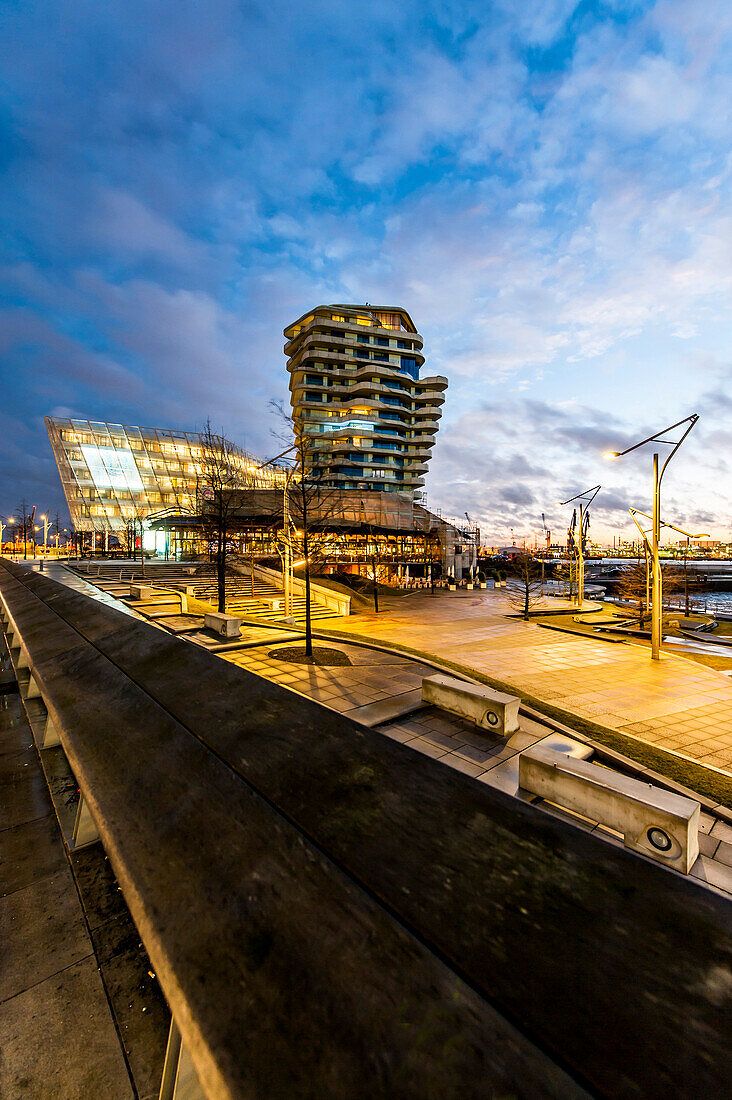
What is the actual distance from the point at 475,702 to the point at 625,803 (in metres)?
3.18

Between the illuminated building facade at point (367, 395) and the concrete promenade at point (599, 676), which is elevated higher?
the illuminated building facade at point (367, 395)

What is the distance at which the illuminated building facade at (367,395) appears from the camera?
251 feet

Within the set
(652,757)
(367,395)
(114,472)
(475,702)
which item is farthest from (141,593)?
(367,395)

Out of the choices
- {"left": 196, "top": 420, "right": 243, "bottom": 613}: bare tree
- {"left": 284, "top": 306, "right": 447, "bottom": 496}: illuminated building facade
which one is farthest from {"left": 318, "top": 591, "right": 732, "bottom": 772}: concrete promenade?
{"left": 284, "top": 306, "right": 447, "bottom": 496}: illuminated building facade

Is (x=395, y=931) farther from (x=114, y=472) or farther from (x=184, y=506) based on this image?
(x=114, y=472)

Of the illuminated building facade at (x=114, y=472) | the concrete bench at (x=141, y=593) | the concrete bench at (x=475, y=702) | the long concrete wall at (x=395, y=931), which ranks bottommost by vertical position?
the concrete bench at (x=475, y=702)

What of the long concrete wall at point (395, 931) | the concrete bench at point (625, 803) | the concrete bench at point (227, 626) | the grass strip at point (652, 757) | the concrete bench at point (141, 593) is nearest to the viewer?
the long concrete wall at point (395, 931)

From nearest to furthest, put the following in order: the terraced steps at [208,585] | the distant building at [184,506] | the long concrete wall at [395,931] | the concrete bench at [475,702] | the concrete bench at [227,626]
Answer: the long concrete wall at [395,931], the concrete bench at [475,702], the concrete bench at [227,626], the terraced steps at [208,585], the distant building at [184,506]

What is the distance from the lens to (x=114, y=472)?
6844cm

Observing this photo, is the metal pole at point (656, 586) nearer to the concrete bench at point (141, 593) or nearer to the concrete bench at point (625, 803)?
the concrete bench at point (625, 803)

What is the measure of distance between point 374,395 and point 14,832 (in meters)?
81.6

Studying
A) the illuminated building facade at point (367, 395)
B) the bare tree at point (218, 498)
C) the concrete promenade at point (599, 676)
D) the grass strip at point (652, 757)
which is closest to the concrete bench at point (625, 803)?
the grass strip at point (652, 757)

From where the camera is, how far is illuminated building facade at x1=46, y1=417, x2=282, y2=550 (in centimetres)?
6588

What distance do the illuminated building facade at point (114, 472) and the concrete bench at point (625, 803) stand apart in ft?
201
